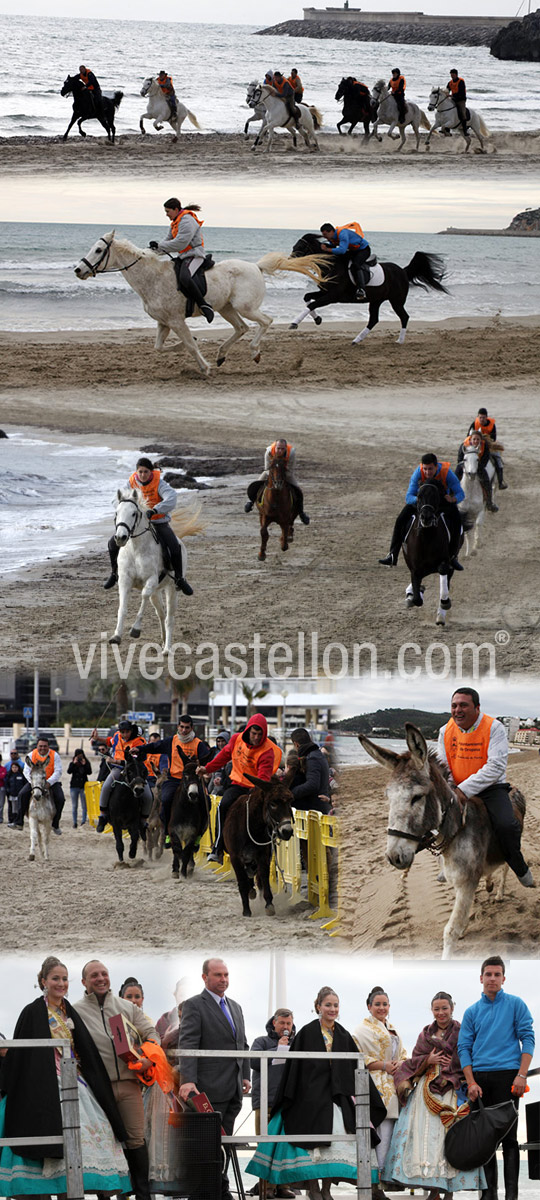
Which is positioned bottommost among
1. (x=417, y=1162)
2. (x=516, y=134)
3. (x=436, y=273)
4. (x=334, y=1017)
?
(x=417, y=1162)

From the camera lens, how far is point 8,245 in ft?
120

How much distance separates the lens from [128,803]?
13875 millimetres

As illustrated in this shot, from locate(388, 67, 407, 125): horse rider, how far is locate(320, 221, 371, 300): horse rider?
19.1 feet

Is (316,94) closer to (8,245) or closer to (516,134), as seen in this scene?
(516,134)

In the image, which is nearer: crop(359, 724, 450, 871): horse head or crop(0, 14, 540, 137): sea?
crop(359, 724, 450, 871): horse head

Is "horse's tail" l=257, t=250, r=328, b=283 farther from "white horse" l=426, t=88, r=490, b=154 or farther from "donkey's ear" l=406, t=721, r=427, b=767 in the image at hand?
"donkey's ear" l=406, t=721, r=427, b=767

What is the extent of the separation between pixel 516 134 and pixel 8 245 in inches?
488

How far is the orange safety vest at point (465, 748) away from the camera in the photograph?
10156mm

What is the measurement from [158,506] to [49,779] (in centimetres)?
257

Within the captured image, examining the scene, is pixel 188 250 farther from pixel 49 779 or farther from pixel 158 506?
pixel 49 779

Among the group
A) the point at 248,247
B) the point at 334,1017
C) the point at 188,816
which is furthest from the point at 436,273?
the point at 334,1017

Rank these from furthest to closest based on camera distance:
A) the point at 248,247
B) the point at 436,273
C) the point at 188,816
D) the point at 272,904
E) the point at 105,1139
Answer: the point at 248,247, the point at 436,273, the point at 188,816, the point at 272,904, the point at 105,1139

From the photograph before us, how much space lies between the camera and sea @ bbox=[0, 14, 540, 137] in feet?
93.4

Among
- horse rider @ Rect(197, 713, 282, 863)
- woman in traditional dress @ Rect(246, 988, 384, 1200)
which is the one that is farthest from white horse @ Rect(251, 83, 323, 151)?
woman in traditional dress @ Rect(246, 988, 384, 1200)
